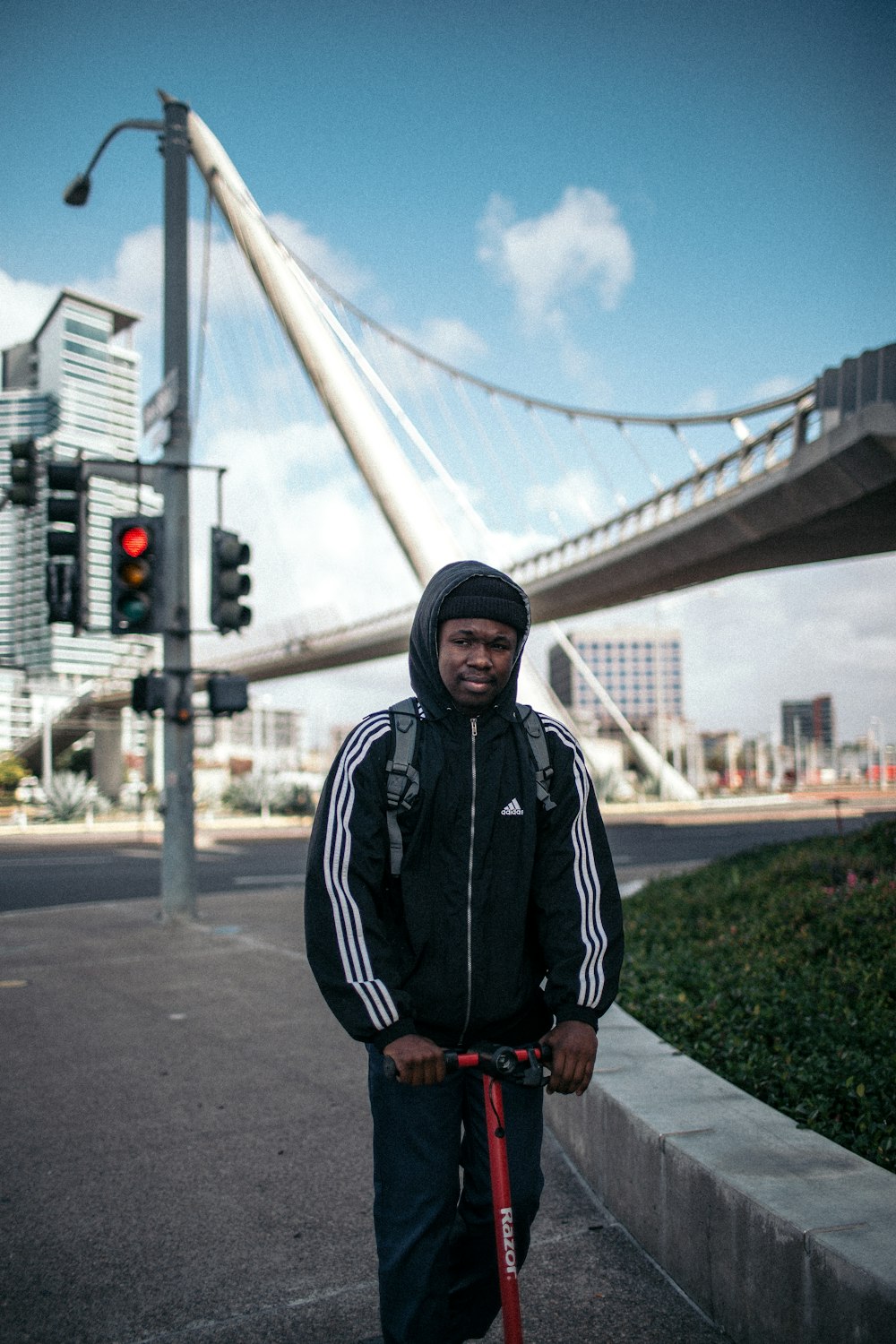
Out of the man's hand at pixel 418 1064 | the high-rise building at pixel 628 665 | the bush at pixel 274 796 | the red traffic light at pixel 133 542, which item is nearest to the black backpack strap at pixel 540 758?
the man's hand at pixel 418 1064

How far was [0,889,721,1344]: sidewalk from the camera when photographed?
258cm

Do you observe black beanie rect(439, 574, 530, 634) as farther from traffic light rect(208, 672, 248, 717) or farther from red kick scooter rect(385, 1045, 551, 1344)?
traffic light rect(208, 672, 248, 717)

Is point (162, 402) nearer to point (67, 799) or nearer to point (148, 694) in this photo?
point (148, 694)

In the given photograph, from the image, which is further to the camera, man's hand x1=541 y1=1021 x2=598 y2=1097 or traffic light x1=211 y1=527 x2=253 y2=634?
traffic light x1=211 y1=527 x2=253 y2=634

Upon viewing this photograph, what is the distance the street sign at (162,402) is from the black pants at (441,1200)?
814cm

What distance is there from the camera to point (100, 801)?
3369 cm

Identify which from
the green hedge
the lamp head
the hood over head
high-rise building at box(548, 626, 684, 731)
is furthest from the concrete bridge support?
high-rise building at box(548, 626, 684, 731)

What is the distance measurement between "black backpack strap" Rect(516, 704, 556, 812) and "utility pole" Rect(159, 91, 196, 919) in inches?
277

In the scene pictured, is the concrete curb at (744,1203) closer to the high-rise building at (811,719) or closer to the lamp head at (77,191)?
the lamp head at (77,191)

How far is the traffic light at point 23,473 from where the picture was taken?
9500 mm

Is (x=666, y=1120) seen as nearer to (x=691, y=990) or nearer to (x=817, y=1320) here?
(x=817, y=1320)

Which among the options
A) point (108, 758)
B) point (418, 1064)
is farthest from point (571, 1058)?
point (108, 758)

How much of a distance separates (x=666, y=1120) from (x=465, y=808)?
1.45 m

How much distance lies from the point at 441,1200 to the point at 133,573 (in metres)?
7.07
